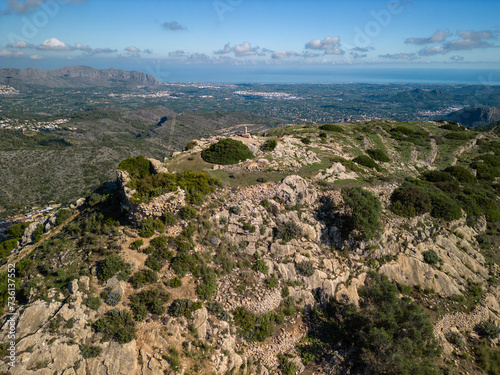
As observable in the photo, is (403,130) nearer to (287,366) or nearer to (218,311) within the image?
(287,366)

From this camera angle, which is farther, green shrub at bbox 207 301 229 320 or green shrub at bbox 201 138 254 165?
green shrub at bbox 201 138 254 165

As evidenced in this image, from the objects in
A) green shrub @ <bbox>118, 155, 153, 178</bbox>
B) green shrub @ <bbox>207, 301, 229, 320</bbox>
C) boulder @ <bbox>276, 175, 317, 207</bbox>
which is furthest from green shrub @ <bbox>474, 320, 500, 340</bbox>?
green shrub @ <bbox>118, 155, 153, 178</bbox>

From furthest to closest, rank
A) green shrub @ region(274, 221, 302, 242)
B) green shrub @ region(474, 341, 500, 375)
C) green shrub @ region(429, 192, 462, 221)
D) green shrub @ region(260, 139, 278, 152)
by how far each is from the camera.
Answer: green shrub @ region(260, 139, 278, 152) → green shrub @ region(429, 192, 462, 221) → green shrub @ region(274, 221, 302, 242) → green shrub @ region(474, 341, 500, 375)

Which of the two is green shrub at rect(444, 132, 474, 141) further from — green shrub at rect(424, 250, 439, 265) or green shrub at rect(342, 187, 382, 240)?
green shrub at rect(342, 187, 382, 240)

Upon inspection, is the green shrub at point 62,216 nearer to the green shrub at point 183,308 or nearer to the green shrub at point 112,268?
the green shrub at point 112,268

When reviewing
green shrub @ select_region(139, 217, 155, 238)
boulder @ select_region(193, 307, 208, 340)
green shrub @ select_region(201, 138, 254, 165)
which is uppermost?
green shrub @ select_region(201, 138, 254, 165)

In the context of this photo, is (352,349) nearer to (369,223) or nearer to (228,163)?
(369,223)

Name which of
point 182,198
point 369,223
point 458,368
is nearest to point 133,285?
point 182,198
